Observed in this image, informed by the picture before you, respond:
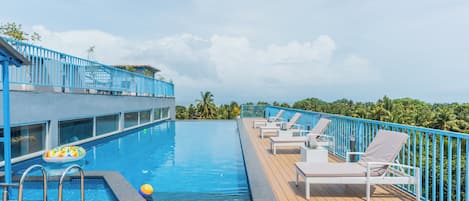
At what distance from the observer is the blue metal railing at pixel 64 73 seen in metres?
8.05

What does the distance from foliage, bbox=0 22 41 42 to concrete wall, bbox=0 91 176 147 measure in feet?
19.7

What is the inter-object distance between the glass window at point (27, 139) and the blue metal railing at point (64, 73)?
112 centimetres

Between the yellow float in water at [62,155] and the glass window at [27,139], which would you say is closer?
the glass window at [27,139]

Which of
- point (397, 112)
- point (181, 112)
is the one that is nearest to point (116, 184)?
point (181, 112)

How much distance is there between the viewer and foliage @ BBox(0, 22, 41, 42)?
15.5 meters

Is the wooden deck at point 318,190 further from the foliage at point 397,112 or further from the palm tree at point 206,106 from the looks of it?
the foliage at point 397,112

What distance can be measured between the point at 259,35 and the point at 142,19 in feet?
26.2

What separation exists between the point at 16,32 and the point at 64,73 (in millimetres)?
8242

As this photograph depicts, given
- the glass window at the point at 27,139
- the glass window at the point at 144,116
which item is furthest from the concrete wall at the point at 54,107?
the glass window at the point at 144,116

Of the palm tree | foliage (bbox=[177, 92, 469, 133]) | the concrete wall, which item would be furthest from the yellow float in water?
the palm tree

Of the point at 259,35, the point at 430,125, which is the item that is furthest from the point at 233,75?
the point at 430,125

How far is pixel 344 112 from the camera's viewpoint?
38.7 metres

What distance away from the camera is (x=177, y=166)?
316 inches

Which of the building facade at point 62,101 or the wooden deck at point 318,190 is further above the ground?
the building facade at point 62,101
